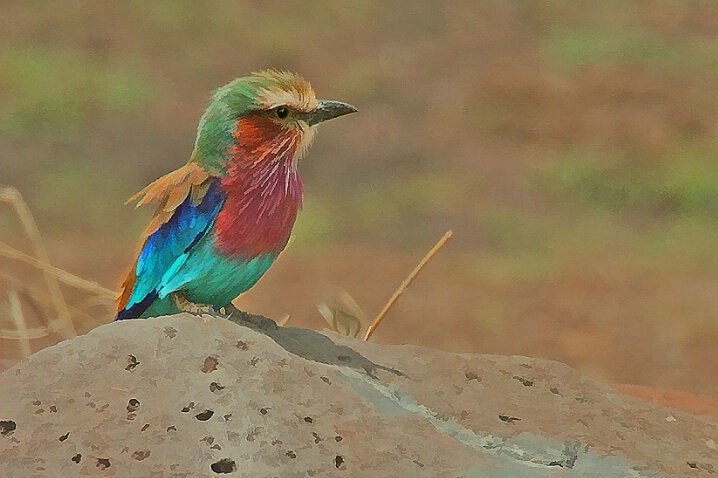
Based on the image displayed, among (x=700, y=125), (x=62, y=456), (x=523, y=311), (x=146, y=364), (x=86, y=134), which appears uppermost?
(x=700, y=125)

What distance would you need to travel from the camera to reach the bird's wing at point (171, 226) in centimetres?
170

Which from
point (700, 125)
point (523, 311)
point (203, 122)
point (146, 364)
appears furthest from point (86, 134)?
point (146, 364)

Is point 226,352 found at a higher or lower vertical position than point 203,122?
lower

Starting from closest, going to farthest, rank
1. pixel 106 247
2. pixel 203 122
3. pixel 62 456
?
pixel 62 456 < pixel 203 122 < pixel 106 247

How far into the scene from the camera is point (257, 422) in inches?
51.9

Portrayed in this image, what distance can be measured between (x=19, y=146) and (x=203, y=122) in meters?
3.18

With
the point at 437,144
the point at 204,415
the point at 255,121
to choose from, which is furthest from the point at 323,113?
the point at 437,144

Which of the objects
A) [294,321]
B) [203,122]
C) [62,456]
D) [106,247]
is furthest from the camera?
[106,247]

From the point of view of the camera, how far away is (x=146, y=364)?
1405 mm

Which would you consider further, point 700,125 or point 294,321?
point 700,125

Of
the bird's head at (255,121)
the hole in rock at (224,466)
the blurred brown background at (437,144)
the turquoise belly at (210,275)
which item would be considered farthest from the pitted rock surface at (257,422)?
the blurred brown background at (437,144)

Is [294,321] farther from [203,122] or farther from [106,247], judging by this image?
[203,122]

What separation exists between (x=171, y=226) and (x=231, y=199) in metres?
0.11

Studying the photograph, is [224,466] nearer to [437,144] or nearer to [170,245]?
[170,245]
